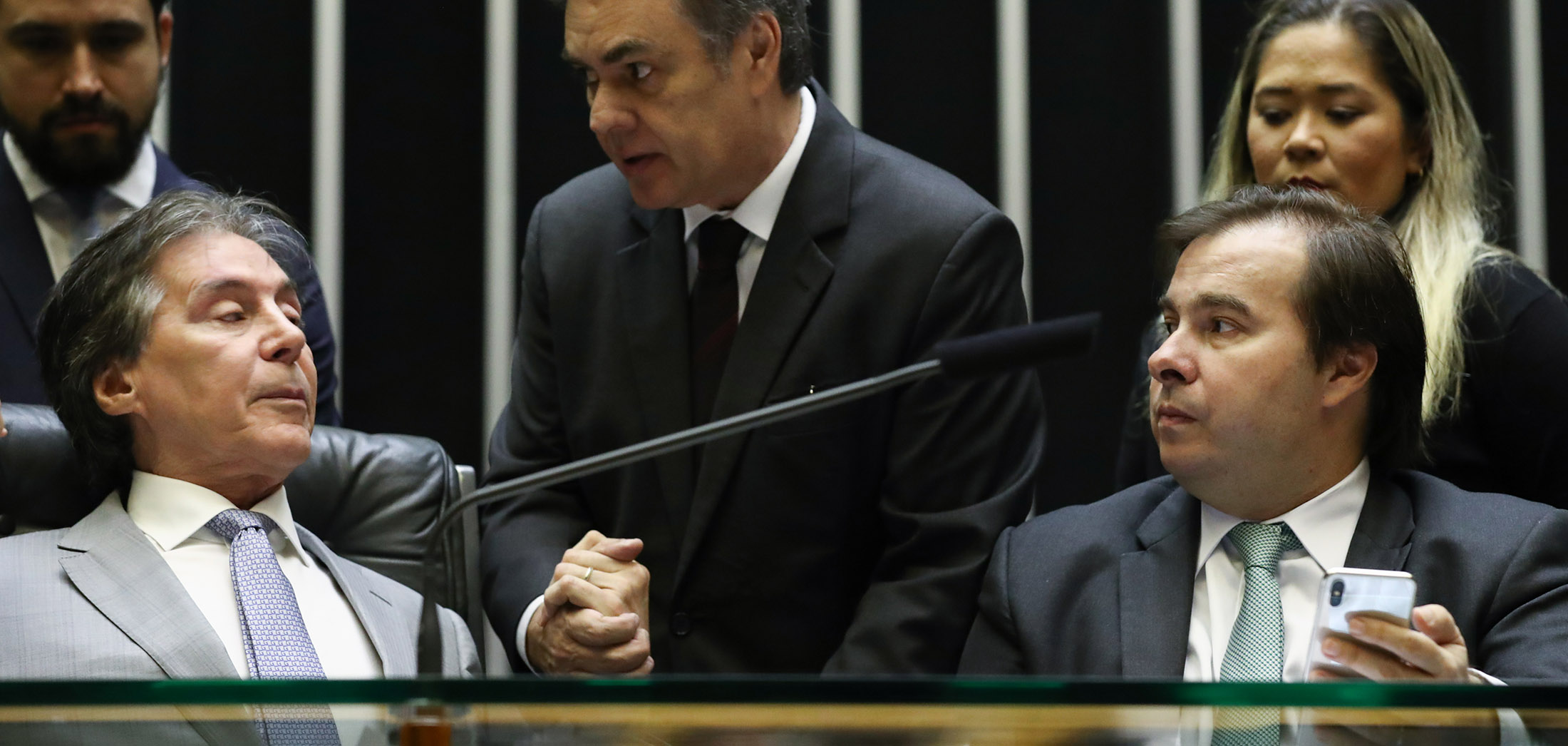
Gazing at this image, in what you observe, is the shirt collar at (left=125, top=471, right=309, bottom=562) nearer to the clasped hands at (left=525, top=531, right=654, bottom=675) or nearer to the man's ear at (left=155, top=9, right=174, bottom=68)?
the clasped hands at (left=525, top=531, right=654, bottom=675)

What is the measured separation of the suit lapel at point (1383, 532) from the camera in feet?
6.00

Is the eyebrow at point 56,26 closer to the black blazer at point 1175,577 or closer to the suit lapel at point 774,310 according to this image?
the suit lapel at point 774,310

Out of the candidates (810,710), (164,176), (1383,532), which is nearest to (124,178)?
(164,176)

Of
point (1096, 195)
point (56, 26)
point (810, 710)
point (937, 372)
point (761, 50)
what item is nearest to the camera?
point (810, 710)

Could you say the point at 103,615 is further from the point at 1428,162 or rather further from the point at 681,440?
the point at 1428,162

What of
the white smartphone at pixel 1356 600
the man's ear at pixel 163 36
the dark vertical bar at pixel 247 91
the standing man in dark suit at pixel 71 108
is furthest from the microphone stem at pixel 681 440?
the dark vertical bar at pixel 247 91

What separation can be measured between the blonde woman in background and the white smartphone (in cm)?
77

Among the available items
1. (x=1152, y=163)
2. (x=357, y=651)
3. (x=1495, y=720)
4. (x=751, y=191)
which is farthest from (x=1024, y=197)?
(x=1495, y=720)

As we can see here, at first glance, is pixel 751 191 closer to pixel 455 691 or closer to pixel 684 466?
pixel 684 466

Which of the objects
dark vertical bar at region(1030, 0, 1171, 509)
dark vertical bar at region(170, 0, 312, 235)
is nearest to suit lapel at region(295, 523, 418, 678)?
dark vertical bar at region(170, 0, 312, 235)

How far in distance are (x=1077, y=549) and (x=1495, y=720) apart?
0.96 m

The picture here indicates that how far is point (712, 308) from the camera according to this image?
2.29 meters

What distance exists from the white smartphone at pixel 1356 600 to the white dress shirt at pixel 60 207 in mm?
1996

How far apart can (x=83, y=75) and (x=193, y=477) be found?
1.09 metres
